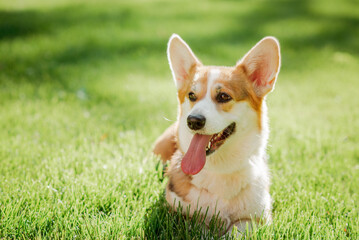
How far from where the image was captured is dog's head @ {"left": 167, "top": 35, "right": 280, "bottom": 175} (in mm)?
2428

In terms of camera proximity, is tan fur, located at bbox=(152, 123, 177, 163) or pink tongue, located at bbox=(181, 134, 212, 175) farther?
tan fur, located at bbox=(152, 123, 177, 163)

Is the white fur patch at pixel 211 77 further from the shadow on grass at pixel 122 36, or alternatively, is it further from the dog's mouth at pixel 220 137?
the shadow on grass at pixel 122 36

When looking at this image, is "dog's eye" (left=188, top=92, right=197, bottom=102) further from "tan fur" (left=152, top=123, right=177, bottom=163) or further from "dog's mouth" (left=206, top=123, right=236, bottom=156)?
"tan fur" (left=152, top=123, right=177, bottom=163)

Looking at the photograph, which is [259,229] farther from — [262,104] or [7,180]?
[7,180]

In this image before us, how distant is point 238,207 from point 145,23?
8.30 metres

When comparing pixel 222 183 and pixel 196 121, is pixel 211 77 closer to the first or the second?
pixel 196 121

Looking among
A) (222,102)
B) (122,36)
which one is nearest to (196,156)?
(222,102)

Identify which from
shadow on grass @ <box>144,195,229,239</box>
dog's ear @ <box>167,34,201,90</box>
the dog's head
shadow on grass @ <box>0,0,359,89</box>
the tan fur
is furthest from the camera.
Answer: shadow on grass @ <box>0,0,359,89</box>

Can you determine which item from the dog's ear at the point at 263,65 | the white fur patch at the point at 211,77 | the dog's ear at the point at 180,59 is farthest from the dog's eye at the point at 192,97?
the dog's ear at the point at 263,65

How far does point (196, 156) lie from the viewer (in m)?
2.45

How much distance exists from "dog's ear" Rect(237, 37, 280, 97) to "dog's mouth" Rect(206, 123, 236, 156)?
1.34 ft

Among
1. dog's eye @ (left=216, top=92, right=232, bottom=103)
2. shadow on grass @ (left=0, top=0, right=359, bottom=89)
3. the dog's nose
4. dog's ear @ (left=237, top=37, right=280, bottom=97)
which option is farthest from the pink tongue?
shadow on grass @ (left=0, top=0, right=359, bottom=89)

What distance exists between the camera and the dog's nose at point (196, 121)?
233 centimetres

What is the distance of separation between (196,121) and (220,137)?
0.32 meters
